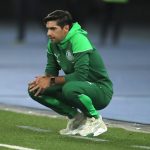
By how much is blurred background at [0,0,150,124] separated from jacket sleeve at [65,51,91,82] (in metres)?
1.95

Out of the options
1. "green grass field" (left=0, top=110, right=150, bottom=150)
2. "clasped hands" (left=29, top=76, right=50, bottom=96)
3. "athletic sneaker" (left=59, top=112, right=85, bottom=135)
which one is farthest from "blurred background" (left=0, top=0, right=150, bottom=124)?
"clasped hands" (left=29, top=76, right=50, bottom=96)

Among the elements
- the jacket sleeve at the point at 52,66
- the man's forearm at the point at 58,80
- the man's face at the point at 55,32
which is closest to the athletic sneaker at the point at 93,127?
the man's forearm at the point at 58,80

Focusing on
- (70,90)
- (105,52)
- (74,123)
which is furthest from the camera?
(105,52)

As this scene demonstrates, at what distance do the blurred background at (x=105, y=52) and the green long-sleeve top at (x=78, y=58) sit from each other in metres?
1.72

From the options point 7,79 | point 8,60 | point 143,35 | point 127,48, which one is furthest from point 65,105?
point 143,35

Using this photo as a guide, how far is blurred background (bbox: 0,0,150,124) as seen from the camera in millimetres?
11531

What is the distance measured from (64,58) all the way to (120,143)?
105 centimetres

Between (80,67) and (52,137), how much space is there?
755mm

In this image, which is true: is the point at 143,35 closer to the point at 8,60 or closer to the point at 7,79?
the point at 8,60

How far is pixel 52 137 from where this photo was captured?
8086 millimetres

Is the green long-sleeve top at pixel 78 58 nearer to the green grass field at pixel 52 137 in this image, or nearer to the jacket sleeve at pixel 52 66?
the jacket sleeve at pixel 52 66

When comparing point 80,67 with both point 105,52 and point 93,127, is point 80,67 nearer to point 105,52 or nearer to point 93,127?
point 93,127

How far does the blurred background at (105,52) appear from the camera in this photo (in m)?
11.5

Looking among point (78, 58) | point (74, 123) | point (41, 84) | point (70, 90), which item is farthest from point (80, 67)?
point (74, 123)
